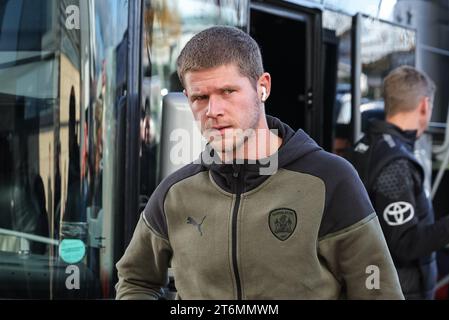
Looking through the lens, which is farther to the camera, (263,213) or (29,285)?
(29,285)

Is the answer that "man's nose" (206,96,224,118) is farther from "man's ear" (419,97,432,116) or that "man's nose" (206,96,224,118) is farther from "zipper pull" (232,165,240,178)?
"man's ear" (419,97,432,116)

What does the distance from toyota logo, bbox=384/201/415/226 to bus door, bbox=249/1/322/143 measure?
0.63m

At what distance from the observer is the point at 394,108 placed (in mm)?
3088

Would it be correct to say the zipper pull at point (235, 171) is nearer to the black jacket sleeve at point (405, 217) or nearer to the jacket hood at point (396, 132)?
the black jacket sleeve at point (405, 217)

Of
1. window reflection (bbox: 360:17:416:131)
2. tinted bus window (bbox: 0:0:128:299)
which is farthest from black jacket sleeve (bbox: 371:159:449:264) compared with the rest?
tinted bus window (bbox: 0:0:128:299)

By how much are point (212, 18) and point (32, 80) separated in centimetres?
67

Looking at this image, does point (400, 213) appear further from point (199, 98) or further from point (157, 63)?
point (199, 98)

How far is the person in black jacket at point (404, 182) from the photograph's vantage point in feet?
9.14

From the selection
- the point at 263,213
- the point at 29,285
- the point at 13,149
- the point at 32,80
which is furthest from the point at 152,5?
the point at 263,213

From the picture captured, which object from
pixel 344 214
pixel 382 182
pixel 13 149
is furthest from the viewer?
pixel 382 182

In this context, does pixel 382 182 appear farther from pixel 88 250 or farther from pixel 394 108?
pixel 88 250

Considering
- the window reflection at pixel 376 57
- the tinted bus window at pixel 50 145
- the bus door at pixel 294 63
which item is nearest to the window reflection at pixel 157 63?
the tinted bus window at pixel 50 145

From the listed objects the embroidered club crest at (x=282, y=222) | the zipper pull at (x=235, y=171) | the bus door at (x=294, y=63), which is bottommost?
the embroidered club crest at (x=282, y=222)

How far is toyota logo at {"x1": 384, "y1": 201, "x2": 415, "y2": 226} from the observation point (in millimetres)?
2777
